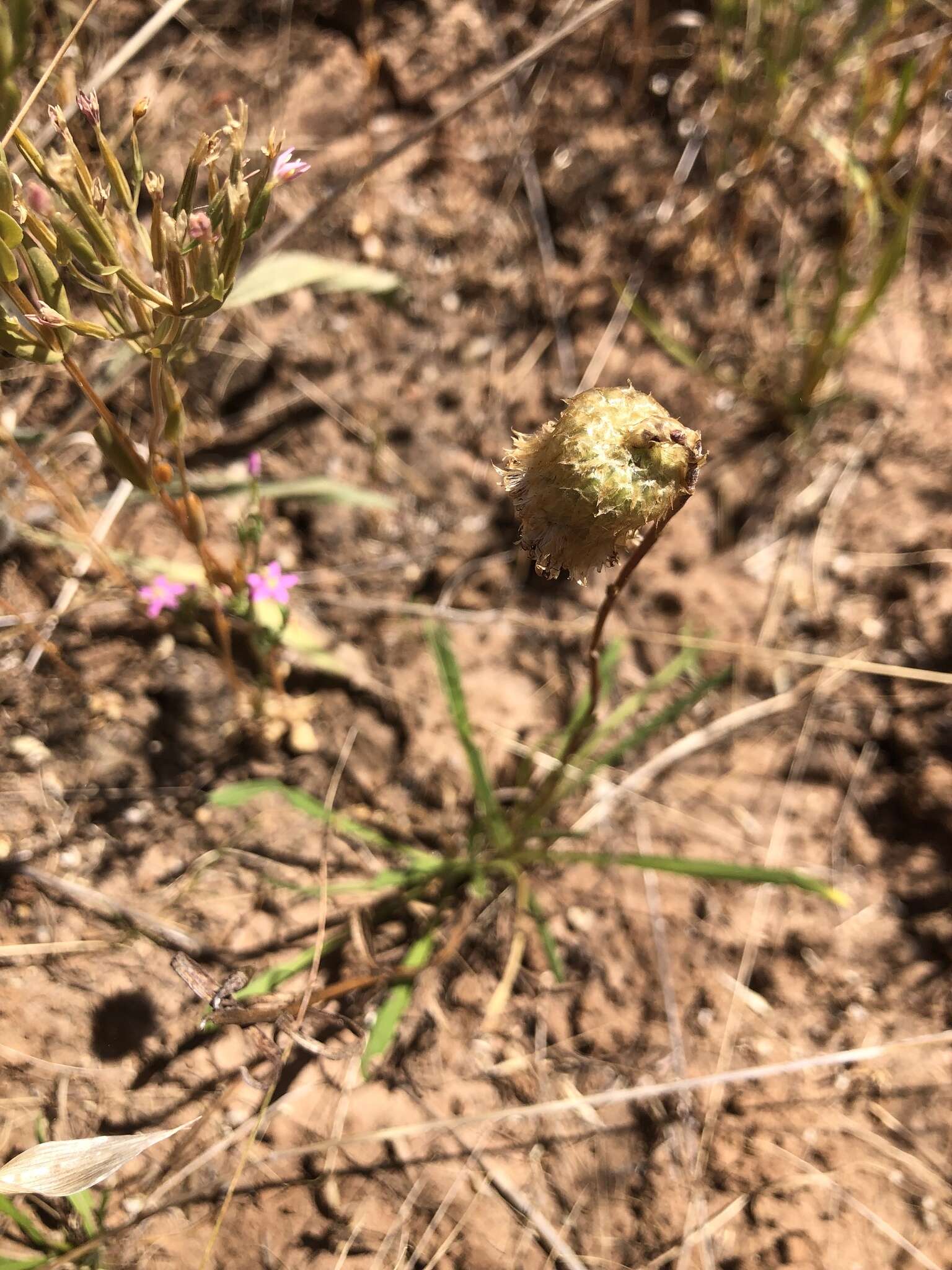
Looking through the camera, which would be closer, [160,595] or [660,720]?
[160,595]

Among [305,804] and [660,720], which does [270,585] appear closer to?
[305,804]

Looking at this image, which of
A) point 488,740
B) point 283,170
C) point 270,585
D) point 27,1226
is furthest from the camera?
point 488,740

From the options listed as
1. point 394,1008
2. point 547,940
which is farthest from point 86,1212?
point 547,940

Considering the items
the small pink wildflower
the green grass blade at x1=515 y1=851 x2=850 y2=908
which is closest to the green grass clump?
the green grass blade at x1=515 y1=851 x2=850 y2=908

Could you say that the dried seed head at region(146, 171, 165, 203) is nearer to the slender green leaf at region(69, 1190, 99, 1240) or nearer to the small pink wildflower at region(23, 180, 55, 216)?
the small pink wildflower at region(23, 180, 55, 216)

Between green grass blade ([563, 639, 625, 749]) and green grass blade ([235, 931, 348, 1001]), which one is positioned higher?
green grass blade ([563, 639, 625, 749])
